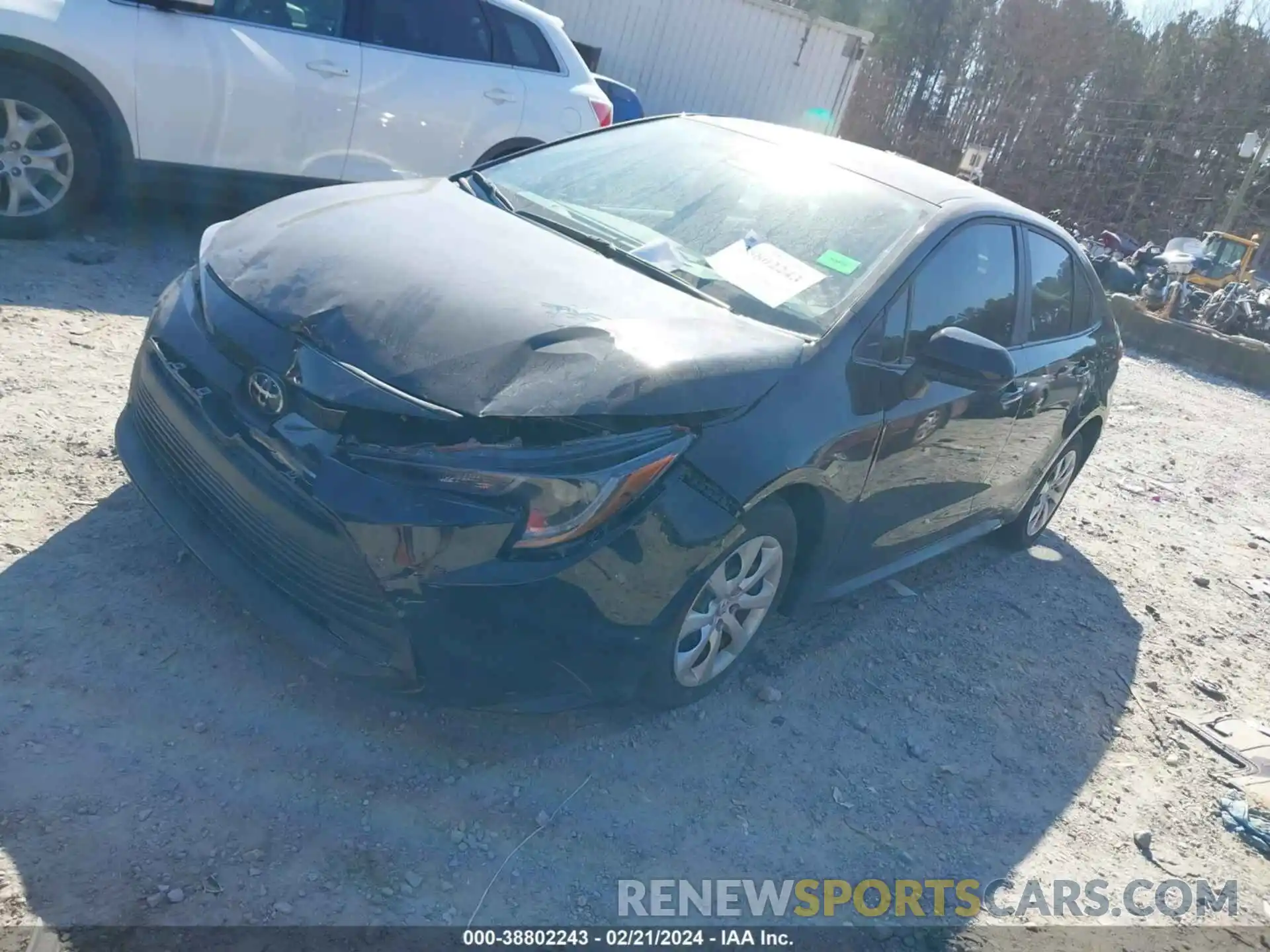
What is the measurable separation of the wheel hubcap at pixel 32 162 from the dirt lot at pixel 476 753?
562mm

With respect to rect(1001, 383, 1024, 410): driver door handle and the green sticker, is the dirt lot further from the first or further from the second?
the green sticker

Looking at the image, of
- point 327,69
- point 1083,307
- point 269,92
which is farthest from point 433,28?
point 1083,307

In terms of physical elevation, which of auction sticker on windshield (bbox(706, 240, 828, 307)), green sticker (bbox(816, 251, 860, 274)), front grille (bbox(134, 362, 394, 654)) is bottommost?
front grille (bbox(134, 362, 394, 654))

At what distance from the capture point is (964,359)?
3.32 m

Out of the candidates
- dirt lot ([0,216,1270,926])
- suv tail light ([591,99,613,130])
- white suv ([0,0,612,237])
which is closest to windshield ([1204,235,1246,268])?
suv tail light ([591,99,613,130])

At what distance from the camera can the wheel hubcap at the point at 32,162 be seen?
511 cm

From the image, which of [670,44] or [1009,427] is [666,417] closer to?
[1009,427]

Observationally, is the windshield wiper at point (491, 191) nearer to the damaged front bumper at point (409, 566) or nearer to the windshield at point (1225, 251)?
the damaged front bumper at point (409, 566)

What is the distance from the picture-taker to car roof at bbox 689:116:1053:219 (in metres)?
3.82

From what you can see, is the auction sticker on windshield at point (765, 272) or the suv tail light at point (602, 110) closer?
the auction sticker on windshield at point (765, 272)

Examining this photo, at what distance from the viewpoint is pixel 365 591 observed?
2508 mm

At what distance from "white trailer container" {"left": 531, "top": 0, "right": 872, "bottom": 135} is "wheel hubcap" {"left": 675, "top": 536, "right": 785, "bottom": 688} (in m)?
13.2

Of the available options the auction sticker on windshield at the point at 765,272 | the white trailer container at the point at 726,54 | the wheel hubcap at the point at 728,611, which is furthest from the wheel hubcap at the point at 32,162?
the white trailer container at the point at 726,54

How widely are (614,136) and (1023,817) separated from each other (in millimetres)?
3109
